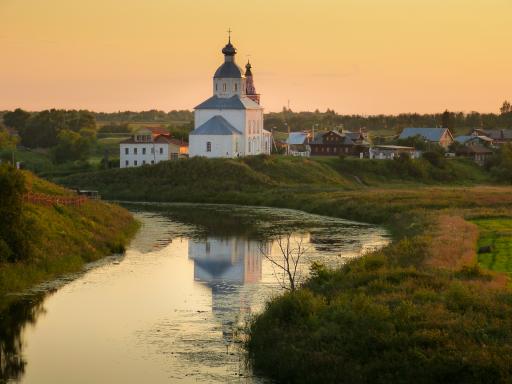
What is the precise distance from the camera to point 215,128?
A: 277 feet

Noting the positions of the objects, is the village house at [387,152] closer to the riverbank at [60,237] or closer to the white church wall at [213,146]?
the white church wall at [213,146]

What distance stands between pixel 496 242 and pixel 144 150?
52.7m

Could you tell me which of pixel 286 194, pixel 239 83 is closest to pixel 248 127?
pixel 239 83

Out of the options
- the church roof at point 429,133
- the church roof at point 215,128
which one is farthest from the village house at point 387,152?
the church roof at point 215,128

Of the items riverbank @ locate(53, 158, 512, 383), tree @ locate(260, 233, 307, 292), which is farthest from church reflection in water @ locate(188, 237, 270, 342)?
riverbank @ locate(53, 158, 512, 383)

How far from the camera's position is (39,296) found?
30.5m

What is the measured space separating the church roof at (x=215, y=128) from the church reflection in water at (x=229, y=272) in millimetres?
37715

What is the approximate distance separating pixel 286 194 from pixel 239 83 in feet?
67.0

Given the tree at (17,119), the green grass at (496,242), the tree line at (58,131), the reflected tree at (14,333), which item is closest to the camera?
the reflected tree at (14,333)

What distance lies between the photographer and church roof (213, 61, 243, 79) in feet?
287

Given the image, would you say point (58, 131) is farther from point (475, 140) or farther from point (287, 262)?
point (287, 262)

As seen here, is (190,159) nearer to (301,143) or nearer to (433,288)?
(301,143)

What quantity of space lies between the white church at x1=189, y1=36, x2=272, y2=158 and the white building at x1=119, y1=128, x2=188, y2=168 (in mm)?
3357

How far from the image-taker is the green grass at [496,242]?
32188mm
